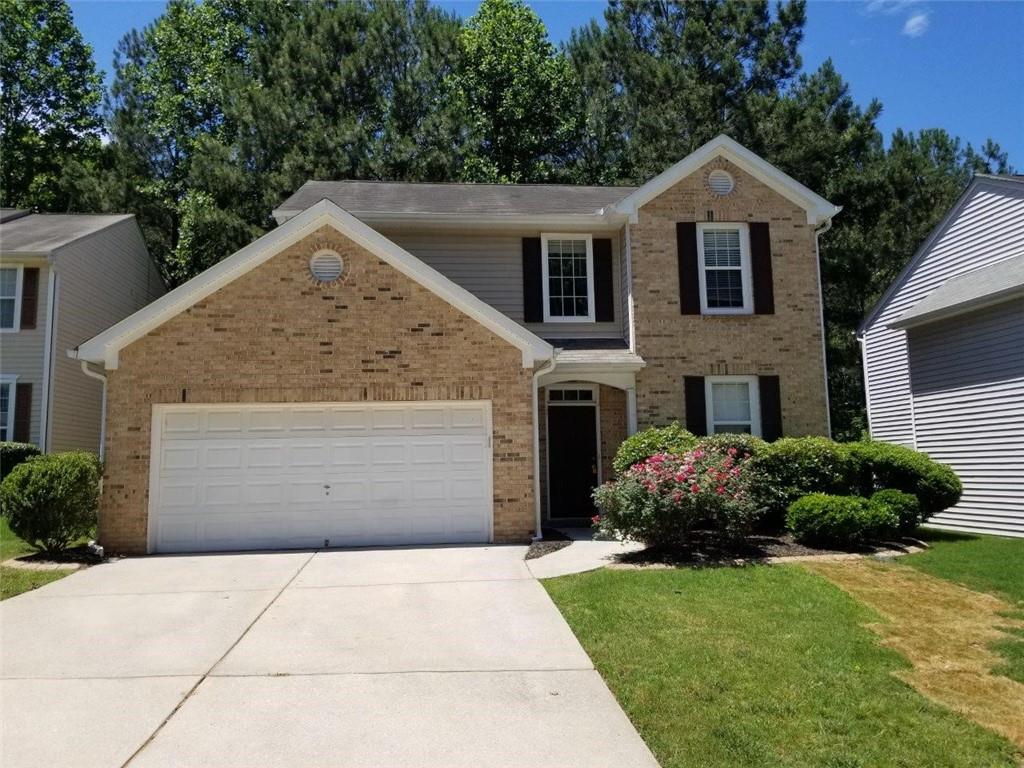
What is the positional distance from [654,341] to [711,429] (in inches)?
78.4

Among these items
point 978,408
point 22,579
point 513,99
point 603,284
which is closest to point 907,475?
point 978,408

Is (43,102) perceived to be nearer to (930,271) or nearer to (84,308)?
(84,308)

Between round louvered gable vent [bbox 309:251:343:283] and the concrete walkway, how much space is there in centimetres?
541

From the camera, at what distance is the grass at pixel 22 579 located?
27.2 ft

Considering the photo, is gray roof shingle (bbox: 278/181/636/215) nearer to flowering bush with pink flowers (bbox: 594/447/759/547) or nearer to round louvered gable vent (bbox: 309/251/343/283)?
round louvered gable vent (bbox: 309/251/343/283)

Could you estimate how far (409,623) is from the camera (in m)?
6.81

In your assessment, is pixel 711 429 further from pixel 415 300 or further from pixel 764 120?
pixel 764 120

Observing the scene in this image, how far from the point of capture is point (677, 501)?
30.3 ft

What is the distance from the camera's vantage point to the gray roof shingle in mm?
14930

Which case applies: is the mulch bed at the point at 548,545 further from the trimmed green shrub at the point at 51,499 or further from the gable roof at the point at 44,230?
the gable roof at the point at 44,230

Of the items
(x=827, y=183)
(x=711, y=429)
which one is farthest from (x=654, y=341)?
(x=827, y=183)

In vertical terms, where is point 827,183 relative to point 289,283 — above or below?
above

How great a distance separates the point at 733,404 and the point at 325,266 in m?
7.97

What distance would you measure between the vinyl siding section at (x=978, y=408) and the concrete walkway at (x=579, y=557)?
702 centimetres
